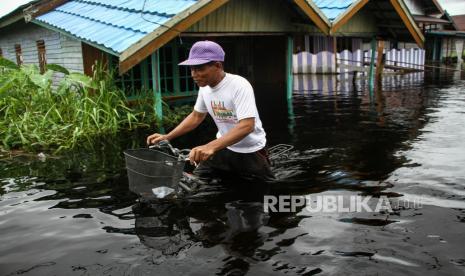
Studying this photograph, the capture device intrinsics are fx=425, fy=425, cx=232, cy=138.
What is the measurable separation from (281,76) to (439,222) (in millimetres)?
15250

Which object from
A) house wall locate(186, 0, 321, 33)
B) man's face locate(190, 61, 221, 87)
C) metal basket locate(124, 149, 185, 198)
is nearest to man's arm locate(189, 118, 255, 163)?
metal basket locate(124, 149, 185, 198)

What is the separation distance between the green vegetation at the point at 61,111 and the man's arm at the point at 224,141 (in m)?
4.86

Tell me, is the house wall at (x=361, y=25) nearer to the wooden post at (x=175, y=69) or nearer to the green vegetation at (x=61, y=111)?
the wooden post at (x=175, y=69)

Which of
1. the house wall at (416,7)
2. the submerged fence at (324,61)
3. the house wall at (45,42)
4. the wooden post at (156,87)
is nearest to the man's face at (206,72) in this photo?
the wooden post at (156,87)

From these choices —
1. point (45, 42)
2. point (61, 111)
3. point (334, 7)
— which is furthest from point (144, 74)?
point (334, 7)

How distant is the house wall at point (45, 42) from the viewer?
1112 cm

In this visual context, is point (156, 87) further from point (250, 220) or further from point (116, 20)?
point (250, 220)

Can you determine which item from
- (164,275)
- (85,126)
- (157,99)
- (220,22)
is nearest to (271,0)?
(220,22)

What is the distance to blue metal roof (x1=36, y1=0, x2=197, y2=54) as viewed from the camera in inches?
336

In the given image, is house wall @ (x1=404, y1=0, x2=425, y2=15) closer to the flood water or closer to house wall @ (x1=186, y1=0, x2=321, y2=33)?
house wall @ (x1=186, y1=0, x2=321, y2=33)

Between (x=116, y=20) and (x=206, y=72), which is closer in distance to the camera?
(x=206, y=72)

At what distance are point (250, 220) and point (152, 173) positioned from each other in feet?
3.80

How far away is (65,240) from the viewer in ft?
13.7

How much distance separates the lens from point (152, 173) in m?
4.15
